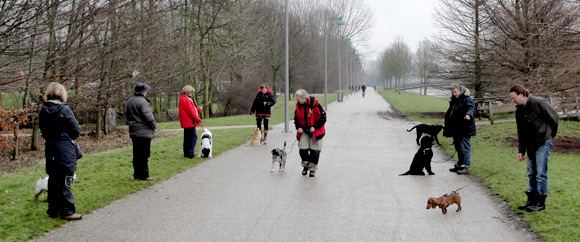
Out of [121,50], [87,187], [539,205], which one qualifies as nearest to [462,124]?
[539,205]

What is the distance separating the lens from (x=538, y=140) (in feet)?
21.7

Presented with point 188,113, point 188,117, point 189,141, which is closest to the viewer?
point 188,113

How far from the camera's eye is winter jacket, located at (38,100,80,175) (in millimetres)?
6102

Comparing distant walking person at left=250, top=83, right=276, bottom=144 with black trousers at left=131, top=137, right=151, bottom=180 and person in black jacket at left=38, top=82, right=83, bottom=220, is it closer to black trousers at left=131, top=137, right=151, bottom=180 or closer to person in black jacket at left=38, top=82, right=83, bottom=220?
black trousers at left=131, top=137, right=151, bottom=180

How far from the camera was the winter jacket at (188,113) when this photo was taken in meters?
11.4

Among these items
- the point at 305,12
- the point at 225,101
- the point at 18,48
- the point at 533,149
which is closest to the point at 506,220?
the point at 533,149

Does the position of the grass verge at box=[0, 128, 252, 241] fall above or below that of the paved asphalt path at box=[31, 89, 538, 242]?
above

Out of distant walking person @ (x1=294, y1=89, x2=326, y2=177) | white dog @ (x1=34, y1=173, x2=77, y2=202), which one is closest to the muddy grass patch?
distant walking person @ (x1=294, y1=89, x2=326, y2=177)

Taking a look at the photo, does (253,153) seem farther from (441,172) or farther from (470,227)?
(470,227)

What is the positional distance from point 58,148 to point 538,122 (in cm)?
609

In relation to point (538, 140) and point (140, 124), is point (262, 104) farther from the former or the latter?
point (538, 140)

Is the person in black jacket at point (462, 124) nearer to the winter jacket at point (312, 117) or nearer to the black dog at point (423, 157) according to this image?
the black dog at point (423, 157)

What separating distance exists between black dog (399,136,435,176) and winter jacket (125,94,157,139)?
15.7ft

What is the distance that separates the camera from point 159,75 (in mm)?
20141
